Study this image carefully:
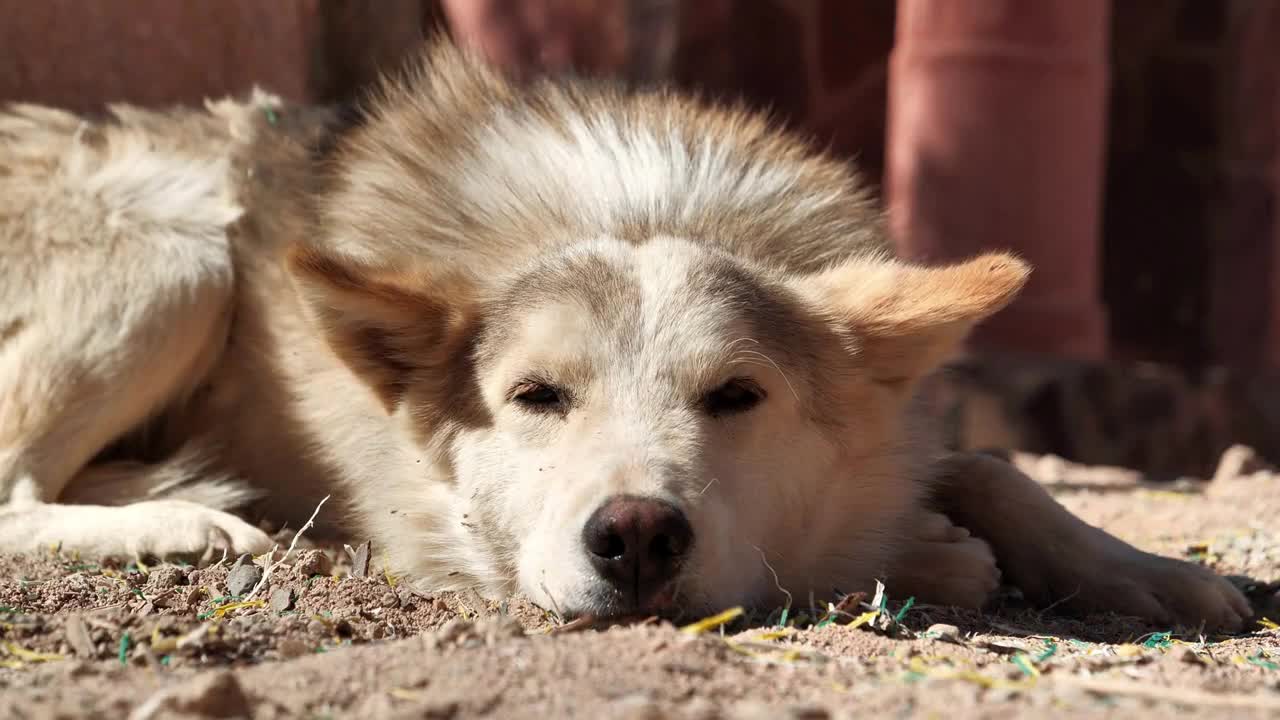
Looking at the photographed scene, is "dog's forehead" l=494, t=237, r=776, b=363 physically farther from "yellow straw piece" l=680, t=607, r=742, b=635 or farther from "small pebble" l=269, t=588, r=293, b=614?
"small pebble" l=269, t=588, r=293, b=614

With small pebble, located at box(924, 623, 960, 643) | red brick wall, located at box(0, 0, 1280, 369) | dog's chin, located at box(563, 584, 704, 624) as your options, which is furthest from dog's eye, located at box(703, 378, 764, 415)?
red brick wall, located at box(0, 0, 1280, 369)

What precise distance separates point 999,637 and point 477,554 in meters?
1.19

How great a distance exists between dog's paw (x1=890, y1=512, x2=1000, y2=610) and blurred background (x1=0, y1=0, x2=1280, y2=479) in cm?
109

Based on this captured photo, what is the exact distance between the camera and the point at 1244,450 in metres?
5.89

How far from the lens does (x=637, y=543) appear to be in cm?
274

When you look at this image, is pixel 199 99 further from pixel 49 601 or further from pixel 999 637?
pixel 999 637

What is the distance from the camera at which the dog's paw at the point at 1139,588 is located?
3473 millimetres


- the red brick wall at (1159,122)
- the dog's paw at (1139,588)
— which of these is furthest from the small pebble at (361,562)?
the red brick wall at (1159,122)

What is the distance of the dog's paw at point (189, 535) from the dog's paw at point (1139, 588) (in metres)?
2.01

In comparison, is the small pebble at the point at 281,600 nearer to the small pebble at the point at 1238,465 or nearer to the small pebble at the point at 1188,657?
the small pebble at the point at 1188,657

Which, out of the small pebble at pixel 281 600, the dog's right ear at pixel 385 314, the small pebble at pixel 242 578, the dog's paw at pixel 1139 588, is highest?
the dog's right ear at pixel 385 314

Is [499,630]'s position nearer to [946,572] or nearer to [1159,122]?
[946,572]

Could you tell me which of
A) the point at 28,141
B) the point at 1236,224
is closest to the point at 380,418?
the point at 28,141

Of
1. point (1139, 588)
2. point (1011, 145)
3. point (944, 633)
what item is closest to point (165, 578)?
point (944, 633)
